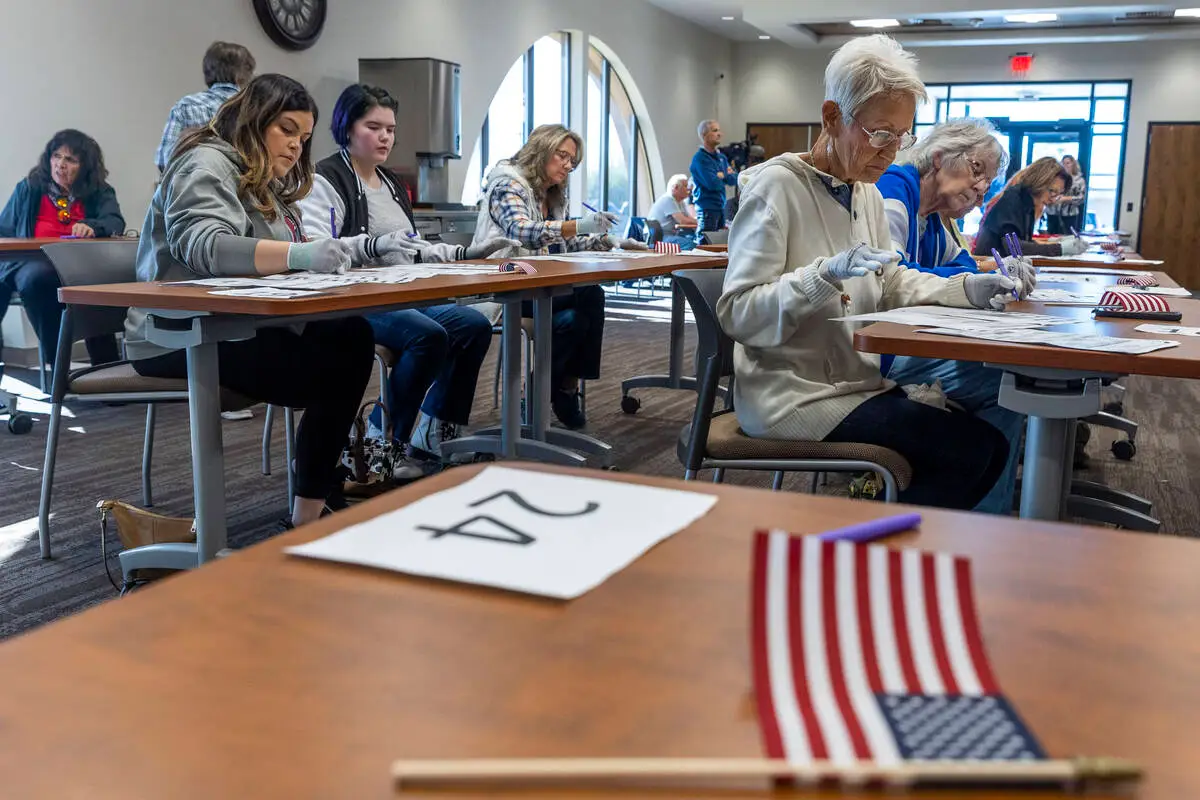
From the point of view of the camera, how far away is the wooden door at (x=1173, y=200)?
39.2 feet

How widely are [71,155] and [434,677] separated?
16.3 feet

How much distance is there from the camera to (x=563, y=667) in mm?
463

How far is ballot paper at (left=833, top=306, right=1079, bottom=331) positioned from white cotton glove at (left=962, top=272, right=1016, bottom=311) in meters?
0.03

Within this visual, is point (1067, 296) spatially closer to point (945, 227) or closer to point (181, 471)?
point (945, 227)

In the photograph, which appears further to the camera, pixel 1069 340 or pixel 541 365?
pixel 541 365

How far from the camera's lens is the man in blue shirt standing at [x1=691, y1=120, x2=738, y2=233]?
28.5 feet

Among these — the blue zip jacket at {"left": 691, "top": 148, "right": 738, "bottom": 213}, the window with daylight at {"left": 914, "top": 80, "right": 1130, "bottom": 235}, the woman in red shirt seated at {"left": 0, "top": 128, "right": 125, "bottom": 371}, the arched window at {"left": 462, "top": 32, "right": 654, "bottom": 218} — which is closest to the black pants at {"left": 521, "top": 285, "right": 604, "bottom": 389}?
the woman in red shirt seated at {"left": 0, "top": 128, "right": 125, "bottom": 371}

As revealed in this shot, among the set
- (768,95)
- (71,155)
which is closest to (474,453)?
(71,155)

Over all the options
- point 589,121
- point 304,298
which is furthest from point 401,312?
point 589,121

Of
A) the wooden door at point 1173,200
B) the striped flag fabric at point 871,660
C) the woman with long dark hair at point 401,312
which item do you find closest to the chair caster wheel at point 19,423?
the woman with long dark hair at point 401,312

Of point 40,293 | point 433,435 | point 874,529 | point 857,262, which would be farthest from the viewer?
point 40,293

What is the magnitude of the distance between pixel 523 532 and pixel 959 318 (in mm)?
1334

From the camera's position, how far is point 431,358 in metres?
3.01

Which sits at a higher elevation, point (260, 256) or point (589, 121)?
point (589, 121)
